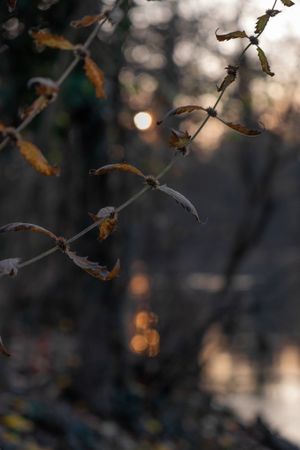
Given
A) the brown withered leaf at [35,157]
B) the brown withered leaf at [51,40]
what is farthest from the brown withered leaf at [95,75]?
the brown withered leaf at [35,157]

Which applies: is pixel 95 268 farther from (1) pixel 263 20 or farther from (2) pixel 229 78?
(1) pixel 263 20

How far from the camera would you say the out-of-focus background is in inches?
226

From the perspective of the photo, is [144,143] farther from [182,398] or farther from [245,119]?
[182,398]

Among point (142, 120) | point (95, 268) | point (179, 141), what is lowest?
point (95, 268)

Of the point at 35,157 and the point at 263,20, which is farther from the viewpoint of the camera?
the point at 263,20

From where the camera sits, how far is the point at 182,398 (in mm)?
9195

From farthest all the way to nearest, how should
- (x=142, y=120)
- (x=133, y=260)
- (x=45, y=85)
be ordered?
1. (x=133, y=260)
2. (x=142, y=120)
3. (x=45, y=85)

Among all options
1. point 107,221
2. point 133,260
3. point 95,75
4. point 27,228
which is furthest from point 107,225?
point 133,260

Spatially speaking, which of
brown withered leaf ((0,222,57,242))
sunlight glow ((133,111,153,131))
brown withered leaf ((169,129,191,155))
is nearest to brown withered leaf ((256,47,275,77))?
brown withered leaf ((169,129,191,155))

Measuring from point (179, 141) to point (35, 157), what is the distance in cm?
31

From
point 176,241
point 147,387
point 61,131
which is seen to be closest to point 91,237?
point 61,131

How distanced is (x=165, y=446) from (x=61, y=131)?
2.60 metres

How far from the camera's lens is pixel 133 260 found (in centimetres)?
1070

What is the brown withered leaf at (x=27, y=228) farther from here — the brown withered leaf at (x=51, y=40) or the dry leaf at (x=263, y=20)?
the dry leaf at (x=263, y=20)
